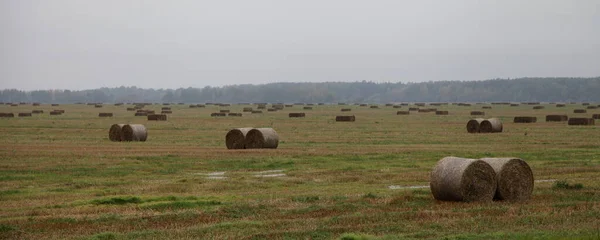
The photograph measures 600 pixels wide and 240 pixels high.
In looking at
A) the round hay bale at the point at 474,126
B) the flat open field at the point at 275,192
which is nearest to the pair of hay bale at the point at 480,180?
the flat open field at the point at 275,192

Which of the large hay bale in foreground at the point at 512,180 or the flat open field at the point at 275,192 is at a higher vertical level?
the large hay bale in foreground at the point at 512,180

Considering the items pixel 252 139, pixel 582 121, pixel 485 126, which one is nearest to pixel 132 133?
pixel 252 139

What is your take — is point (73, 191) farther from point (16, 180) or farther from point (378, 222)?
point (378, 222)

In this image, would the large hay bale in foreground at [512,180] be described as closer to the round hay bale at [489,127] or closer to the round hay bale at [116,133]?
the round hay bale at [116,133]

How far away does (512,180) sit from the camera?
72.4ft

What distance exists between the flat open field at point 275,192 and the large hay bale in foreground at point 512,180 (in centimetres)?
49

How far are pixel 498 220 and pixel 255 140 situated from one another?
22.0 meters

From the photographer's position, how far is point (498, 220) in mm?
18469

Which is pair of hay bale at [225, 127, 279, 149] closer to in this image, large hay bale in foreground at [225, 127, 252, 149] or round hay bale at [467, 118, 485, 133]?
large hay bale in foreground at [225, 127, 252, 149]

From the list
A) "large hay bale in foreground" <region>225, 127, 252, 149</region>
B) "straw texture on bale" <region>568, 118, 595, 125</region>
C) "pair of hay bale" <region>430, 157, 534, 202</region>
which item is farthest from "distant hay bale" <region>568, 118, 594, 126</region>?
"pair of hay bale" <region>430, 157, 534, 202</region>

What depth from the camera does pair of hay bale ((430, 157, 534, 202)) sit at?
69.7 ft

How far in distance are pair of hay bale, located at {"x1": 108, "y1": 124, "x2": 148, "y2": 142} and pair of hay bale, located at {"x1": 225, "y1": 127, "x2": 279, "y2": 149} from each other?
24.0ft

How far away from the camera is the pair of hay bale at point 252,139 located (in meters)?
39.4

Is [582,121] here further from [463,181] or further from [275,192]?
[463,181]
